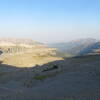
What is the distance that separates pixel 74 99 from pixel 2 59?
2938cm

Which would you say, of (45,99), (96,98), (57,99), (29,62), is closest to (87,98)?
(96,98)

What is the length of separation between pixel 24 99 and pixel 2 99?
0.86 metres

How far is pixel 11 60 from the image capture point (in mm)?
32094

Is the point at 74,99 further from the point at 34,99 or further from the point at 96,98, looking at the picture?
the point at 34,99

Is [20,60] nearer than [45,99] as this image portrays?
No

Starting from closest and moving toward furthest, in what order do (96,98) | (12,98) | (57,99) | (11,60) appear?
(96,98) < (57,99) < (12,98) < (11,60)

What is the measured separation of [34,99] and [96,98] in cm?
185

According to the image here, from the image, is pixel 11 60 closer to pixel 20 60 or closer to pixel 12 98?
pixel 20 60

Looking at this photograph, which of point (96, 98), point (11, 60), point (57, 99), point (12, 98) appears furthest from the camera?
point (11, 60)

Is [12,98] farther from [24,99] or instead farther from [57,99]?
[57,99]

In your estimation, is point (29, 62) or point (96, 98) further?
point (29, 62)

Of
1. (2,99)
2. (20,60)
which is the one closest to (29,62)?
(20,60)

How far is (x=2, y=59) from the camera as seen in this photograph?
32969 millimetres

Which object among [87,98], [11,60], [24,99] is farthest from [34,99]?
[11,60]
